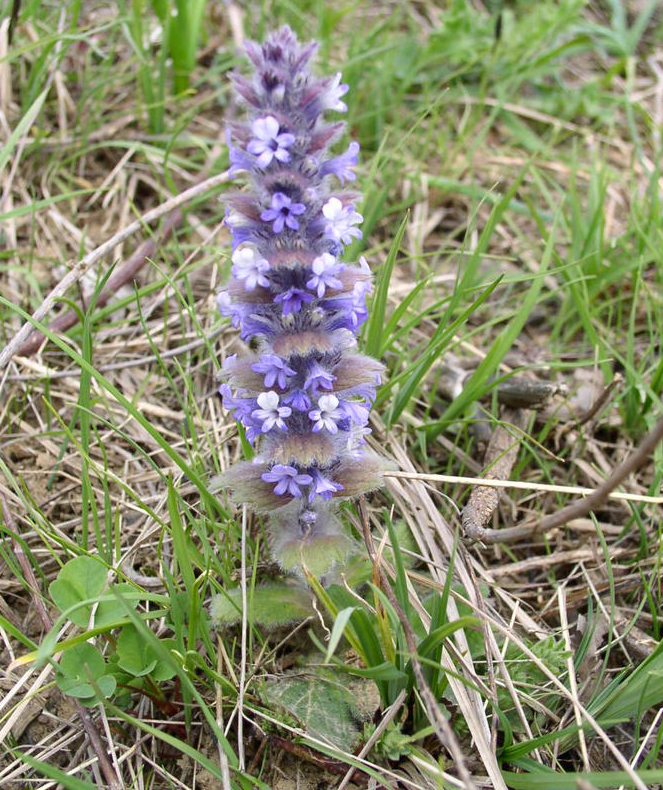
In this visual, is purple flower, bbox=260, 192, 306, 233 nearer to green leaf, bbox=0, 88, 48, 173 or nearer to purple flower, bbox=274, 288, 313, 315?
purple flower, bbox=274, 288, 313, 315

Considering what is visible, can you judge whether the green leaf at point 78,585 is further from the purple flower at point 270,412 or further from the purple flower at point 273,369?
the purple flower at point 273,369

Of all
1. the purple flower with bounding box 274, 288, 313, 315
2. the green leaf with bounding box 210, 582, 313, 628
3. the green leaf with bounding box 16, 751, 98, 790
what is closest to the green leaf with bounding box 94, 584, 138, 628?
the green leaf with bounding box 210, 582, 313, 628

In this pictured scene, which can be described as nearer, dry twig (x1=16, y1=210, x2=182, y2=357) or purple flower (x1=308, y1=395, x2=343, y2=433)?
purple flower (x1=308, y1=395, x2=343, y2=433)

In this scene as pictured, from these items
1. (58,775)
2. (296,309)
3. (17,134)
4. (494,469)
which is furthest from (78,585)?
(17,134)

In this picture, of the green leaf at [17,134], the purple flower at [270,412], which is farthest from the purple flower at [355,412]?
the green leaf at [17,134]

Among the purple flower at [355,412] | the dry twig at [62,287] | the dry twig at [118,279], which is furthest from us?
the dry twig at [118,279]

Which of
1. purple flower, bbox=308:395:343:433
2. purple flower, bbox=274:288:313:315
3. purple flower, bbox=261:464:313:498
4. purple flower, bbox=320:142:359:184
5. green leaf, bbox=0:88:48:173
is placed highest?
purple flower, bbox=320:142:359:184

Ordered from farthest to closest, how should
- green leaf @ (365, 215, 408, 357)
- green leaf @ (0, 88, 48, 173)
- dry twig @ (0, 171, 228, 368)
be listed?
green leaf @ (0, 88, 48, 173), green leaf @ (365, 215, 408, 357), dry twig @ (0, 171, 228, 368)

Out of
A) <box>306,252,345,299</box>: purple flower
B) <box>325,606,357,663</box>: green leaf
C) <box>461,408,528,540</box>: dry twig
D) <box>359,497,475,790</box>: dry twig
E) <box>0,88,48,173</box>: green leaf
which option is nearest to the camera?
<box>325,606,357,663</box>: green leaf

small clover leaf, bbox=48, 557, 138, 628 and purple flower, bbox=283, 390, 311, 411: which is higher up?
purple flower, bbox=283, 390, 311, 411
